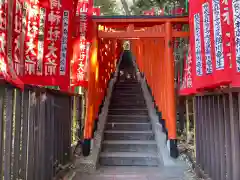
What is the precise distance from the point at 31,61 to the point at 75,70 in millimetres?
2946

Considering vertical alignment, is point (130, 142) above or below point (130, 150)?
above

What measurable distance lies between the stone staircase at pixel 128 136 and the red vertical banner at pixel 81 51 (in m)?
1.89

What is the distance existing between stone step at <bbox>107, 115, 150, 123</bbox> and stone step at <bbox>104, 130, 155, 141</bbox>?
83cm

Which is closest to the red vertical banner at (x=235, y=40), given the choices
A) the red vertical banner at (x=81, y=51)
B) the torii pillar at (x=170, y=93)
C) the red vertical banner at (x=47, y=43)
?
the red vertical banner at (x=47, y=43)

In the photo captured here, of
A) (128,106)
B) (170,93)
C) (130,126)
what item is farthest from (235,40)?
(128,106)

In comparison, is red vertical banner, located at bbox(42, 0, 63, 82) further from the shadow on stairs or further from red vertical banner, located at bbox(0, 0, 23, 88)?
the shadow on stairs

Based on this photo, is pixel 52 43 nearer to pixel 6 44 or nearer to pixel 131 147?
pixel 6 44

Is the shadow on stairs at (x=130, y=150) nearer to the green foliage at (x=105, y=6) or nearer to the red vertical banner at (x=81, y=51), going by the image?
the red vertical banner at (x=81, y=51)

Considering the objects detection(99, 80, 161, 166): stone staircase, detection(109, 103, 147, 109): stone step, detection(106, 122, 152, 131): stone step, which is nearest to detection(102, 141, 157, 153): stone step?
detection(99, 80, 161, 166): stone staircase

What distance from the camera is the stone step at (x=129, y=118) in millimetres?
8836

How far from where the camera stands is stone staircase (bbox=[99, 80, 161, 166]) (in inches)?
273

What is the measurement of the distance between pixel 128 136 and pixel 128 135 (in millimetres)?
30

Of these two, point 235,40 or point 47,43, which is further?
point 47,43

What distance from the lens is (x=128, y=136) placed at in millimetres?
7973
